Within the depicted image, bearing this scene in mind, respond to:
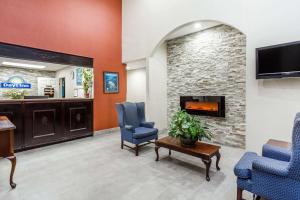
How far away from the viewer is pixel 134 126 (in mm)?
4215

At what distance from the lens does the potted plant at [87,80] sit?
5.21 meters

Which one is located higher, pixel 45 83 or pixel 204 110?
pixel 45 83

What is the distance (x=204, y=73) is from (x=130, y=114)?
7.67ft

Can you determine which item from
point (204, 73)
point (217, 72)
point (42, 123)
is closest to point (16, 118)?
point (42, 123)

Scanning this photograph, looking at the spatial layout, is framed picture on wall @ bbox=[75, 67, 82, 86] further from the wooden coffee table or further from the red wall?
the wooden coffee table

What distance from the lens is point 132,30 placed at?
5.59m

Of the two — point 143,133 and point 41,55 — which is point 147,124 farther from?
point 41,55

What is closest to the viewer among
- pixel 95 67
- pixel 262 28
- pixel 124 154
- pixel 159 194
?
pixel 159 194

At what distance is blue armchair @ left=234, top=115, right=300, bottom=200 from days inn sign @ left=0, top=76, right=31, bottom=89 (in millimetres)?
6611

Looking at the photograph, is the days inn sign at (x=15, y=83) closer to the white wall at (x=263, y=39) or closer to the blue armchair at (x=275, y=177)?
the white wall at (x=263, y=39)

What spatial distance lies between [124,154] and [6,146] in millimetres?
2014

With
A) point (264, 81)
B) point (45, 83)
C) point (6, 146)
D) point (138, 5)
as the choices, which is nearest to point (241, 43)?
point (264, 81)

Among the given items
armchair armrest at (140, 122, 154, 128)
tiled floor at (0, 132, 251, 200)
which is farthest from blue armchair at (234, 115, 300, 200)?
armchair armrest at (140, 122, 154, 128)

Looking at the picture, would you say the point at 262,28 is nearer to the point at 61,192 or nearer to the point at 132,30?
the point at 132,30
